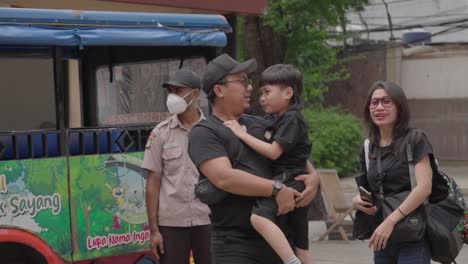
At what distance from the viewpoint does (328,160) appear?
20.5 m

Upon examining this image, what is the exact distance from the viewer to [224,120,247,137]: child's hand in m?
4.21

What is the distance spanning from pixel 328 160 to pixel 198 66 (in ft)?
46.1

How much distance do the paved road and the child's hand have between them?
543cm

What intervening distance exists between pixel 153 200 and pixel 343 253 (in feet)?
16.0

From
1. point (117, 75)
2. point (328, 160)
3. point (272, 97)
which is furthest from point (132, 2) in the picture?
point (328, 160)

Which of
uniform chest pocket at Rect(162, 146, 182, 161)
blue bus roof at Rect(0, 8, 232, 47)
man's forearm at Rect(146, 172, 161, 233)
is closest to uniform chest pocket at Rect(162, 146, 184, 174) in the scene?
uniform chest pocket at Rect(162, 146, 182, 161)

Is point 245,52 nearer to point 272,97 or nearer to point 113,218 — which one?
point 113,218

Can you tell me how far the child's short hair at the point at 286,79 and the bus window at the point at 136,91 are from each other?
2.34 metres

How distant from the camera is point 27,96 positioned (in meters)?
6.05

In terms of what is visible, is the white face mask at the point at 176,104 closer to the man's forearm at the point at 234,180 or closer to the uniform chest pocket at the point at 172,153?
the uniform chest pocket at the point at 172,153

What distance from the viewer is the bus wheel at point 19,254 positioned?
5828 millimetres

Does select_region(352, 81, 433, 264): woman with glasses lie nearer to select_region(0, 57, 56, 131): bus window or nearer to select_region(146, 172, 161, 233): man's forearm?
select_region(146, 172, 161, 233): man's forearm

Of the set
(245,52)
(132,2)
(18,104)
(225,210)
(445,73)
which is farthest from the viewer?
(445,73)

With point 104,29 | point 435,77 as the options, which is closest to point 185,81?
point 104,29
